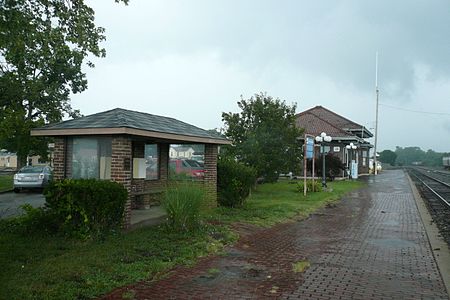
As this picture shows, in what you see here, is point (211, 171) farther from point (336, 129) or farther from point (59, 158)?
point (336, 129)

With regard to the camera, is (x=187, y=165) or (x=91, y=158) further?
(x=187, y=165)

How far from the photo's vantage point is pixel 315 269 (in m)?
7.04

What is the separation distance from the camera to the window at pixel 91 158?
10234 millimetres

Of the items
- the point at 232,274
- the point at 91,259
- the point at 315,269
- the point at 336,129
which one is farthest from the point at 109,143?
the point at 336,129

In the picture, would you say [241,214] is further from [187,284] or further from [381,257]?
[187,284]

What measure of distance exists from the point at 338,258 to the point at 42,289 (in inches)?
191

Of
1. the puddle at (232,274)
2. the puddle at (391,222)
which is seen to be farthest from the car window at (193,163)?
the puddle at (232,274)

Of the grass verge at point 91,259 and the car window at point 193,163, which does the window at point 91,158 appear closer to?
the grass verge at point 91,259

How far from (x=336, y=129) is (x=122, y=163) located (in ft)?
113

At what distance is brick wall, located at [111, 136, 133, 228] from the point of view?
944 cm

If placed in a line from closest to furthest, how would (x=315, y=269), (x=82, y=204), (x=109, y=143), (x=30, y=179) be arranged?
(x=315, y=269)
(x=82, y=204)
(x=109, y=143)
(x=30, y=179)

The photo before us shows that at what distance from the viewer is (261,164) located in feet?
68.9

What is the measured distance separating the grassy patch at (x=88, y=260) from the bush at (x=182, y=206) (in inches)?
9.8

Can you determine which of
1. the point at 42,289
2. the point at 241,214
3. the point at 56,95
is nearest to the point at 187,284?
the point at 42,289
